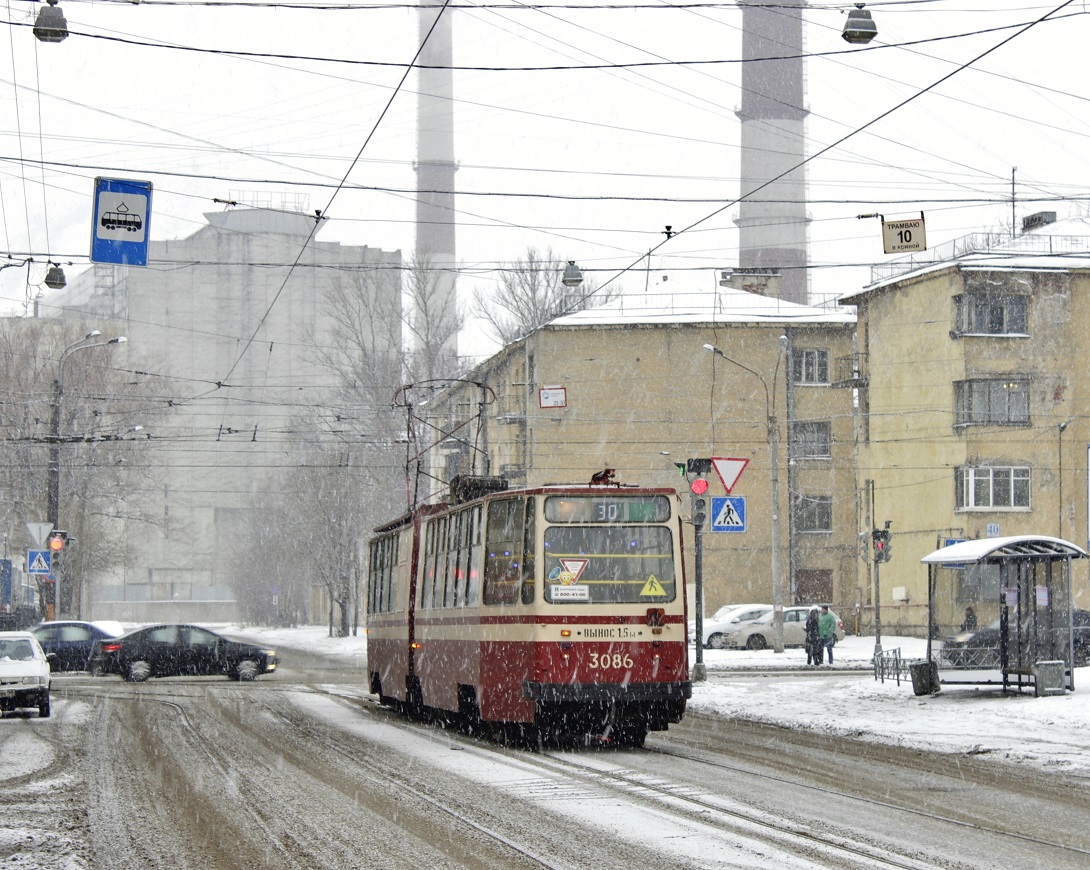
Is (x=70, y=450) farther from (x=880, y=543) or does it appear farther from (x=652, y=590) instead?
(x=652, y=590)

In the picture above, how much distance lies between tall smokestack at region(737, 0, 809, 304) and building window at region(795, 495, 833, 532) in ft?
92.0

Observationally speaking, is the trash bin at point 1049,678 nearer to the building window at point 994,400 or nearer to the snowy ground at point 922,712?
the snowy ground at point 922,712

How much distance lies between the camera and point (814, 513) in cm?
5741

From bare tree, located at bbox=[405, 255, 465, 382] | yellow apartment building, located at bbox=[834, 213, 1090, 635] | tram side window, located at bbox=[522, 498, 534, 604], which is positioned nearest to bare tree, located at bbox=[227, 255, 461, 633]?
bare tree, located at bbox=[405, 255, 465, 382]

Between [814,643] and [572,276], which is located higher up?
[572,276]

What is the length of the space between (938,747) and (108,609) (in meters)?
93.1

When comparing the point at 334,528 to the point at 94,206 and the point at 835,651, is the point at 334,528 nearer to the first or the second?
the point at 835,651

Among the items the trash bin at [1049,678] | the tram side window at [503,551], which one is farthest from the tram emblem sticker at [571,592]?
the trash bin at [1049,678]

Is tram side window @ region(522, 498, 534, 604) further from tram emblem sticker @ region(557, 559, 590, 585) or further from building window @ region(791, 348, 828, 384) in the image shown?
building window @ region(791, 348, 828, 384)

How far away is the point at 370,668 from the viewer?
25.0 metres

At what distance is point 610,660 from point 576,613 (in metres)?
0.62

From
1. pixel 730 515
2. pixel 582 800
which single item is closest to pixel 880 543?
pixel 730 515

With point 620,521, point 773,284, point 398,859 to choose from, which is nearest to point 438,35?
point 773,284

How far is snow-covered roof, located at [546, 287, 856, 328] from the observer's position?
56.9m
